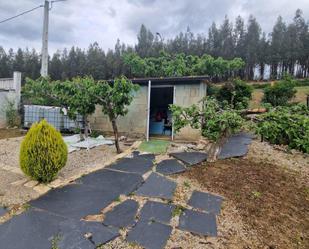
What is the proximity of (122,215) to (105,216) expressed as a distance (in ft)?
0.67

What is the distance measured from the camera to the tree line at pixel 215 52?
29719 mm

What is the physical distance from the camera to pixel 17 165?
513 centimetres

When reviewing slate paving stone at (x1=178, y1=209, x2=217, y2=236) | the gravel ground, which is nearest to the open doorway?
the gravel ground

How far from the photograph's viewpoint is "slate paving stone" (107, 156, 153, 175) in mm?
4809

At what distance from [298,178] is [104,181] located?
3.60 meters

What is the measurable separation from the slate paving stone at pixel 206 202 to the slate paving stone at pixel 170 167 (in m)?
0.94

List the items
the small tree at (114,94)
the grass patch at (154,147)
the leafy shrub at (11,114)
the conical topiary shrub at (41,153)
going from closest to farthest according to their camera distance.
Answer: the conical topiary shrub at (41,153), the small tree at (114,94), the grass patch at (154,147), the leafy shrub at (11,114)

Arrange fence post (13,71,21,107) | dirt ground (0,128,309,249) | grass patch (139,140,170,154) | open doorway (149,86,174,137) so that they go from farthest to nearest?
1. fence post (13,71,21,107)
2. open doorway (149,86,174,137)
3. grass patch (139,140,170,154)
4. dirt ground (0,128,309,249)

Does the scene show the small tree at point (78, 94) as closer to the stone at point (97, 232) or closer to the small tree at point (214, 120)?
the small tree at point (214, 120)

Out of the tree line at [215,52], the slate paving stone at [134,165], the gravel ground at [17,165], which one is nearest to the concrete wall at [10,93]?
the gravel ground at [17,165]

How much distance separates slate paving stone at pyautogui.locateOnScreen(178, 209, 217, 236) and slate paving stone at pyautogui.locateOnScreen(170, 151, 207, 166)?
194 centimetres

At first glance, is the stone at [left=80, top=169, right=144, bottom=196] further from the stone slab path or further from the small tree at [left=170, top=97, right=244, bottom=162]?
the small tree at [left=170, top=97, right=244, bottom=162]

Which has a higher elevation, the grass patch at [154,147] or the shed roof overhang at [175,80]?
the shed roof overhang at [175,80]

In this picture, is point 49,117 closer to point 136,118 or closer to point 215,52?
point 136,118
